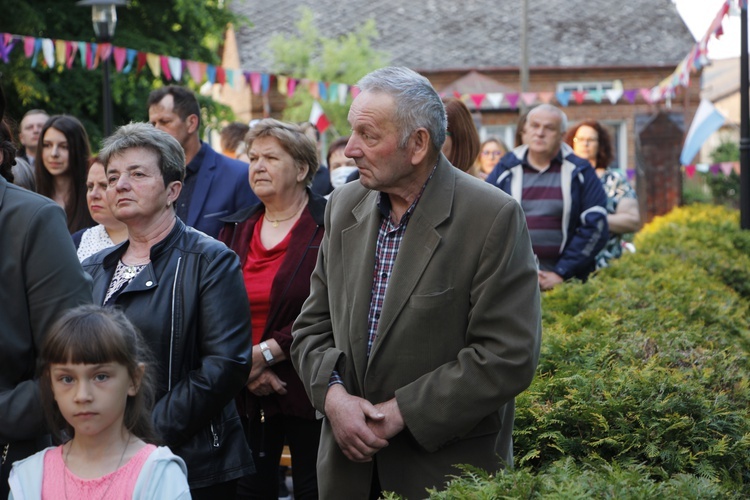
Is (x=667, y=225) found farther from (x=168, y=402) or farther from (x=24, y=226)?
(x=24, y=226)

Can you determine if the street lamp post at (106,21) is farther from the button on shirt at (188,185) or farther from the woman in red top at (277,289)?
the woman in red top at (277,289)

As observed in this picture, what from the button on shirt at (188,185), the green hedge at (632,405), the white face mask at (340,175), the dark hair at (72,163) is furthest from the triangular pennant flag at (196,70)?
the green hedge at (632,405)

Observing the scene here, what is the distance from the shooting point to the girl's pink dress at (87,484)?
10.3ft

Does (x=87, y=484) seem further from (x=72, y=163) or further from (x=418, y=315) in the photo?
(x=72, y=163)

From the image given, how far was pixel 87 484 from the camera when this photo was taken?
10.3 feet

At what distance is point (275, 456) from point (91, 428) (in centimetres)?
220

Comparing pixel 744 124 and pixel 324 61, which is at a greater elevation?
pixel 324 61

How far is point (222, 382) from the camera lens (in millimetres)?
4020

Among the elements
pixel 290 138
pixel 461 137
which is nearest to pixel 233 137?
pixel 461 137

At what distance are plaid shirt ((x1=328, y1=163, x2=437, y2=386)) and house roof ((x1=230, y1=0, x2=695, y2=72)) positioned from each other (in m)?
34.1

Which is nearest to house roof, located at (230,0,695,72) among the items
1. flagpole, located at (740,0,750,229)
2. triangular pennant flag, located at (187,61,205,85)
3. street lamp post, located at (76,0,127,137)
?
triangular pennant flag, located at (187,61,205,85)

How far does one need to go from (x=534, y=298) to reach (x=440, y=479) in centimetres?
71

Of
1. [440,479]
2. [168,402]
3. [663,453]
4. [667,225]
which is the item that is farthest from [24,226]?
[667,225]

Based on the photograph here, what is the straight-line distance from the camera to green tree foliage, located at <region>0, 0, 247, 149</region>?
20109 mm
